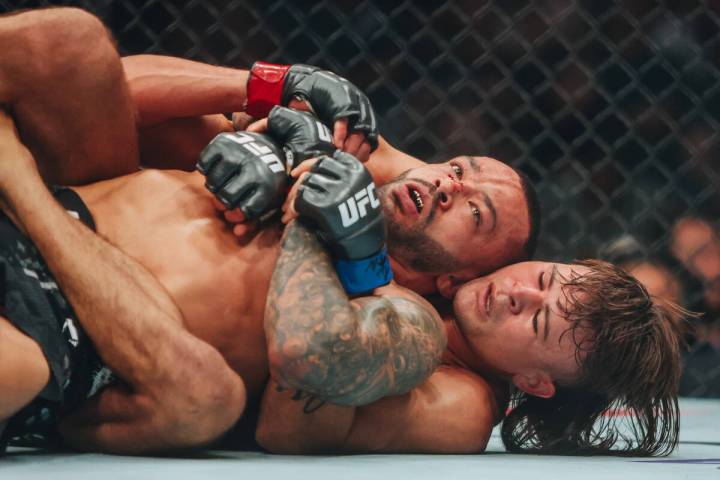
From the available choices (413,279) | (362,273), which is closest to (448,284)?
(413,279)

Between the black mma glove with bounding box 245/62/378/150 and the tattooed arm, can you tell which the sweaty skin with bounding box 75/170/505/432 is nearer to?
the tattooed arm

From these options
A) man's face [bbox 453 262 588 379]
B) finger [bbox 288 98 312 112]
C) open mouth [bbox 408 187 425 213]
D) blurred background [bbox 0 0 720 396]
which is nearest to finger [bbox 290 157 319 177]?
finger [bbox 288 98 312 112]

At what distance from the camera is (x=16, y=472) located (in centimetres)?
126

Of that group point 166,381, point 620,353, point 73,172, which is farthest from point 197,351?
point 620,353

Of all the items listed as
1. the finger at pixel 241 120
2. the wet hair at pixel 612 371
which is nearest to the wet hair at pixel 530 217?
the wet hair at pixel 612 371

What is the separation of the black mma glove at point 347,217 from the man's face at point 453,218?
0.31 metres

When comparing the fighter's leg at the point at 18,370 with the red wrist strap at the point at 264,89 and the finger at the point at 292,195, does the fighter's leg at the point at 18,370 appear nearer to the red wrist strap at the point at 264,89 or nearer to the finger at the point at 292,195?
the finger at the point at 292,195

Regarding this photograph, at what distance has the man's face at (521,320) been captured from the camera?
173 cm

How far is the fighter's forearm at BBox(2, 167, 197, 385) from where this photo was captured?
1388 mm

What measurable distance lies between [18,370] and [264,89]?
734 millimetres

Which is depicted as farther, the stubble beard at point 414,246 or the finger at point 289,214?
the stubble beard at point 414,246

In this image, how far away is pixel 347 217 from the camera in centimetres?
143

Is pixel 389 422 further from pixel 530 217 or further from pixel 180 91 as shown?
pixel 180 91

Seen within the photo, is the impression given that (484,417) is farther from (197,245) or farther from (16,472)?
(16,472)
